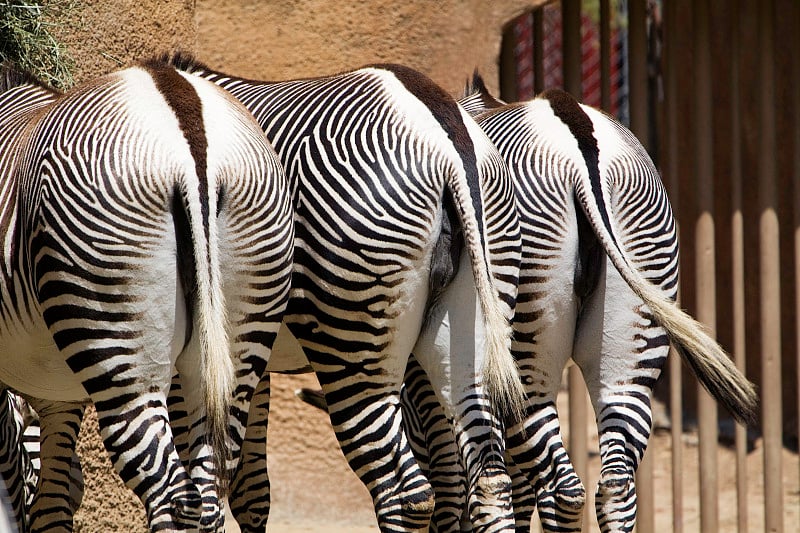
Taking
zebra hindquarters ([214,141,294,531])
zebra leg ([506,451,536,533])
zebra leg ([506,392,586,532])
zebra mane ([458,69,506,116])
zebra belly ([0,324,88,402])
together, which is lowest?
zebra leg ([506,451,536,533])

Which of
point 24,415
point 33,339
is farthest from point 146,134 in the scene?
point 24,415

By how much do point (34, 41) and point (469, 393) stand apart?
106 inches

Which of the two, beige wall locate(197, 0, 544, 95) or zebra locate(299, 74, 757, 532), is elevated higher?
beige wall locate(197, 0, 544, 95)

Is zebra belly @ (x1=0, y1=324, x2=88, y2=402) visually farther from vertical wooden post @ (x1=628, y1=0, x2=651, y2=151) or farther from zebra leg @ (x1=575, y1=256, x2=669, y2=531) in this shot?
vertical wooden post @ (x1=628, y1=0, x2=651, y2=151)

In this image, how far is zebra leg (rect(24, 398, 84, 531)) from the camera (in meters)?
4.30

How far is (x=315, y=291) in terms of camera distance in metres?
3.58

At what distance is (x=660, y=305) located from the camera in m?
3.81

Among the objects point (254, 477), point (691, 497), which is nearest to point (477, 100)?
point (254, 477)

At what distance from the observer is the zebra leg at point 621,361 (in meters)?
4.01

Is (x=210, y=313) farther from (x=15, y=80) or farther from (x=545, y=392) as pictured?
(x=15, y=80)

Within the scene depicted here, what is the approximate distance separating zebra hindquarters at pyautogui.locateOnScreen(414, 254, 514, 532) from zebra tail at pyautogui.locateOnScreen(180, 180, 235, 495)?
31.3 inches

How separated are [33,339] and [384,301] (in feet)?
3.62

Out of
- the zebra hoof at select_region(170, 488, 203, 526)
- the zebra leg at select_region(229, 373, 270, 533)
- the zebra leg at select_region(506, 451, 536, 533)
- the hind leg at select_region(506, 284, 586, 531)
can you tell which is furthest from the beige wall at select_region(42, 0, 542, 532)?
the zebra hoof at select_region(170, 488, 203, 526)

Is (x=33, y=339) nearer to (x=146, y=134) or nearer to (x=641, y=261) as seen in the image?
(x=146, y=134)
